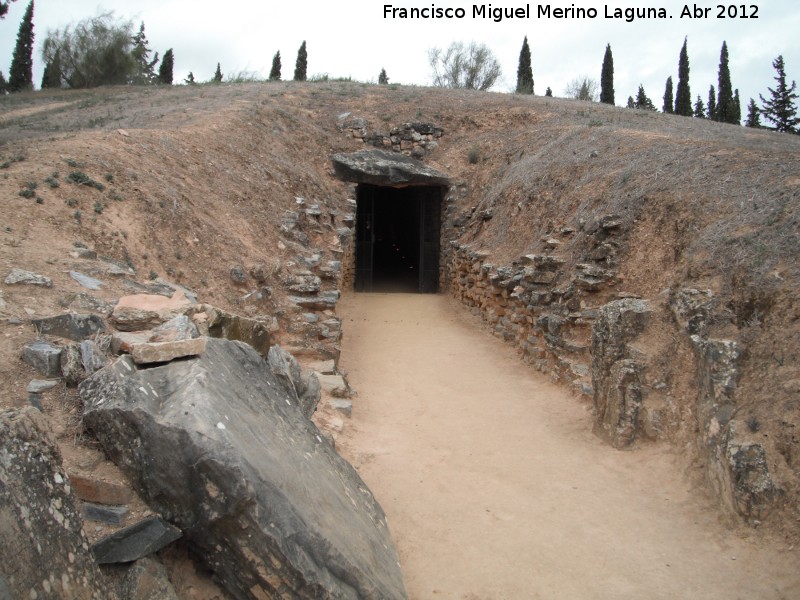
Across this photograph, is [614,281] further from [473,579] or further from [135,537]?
[135,537]

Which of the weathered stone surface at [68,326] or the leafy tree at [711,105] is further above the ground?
the leafy tree at [711,105]

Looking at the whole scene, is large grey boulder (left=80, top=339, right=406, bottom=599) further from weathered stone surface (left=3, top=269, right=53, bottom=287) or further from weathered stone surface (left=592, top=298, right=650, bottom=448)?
weathered stone surface (left=592, top=298, right=650, bottom=448)

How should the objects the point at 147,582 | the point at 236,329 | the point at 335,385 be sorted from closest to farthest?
1. the point at 147,582
2. the point at 236,329
3. the point at 335,385

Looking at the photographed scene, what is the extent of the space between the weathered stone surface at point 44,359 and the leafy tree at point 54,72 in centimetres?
3282

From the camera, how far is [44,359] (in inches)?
145

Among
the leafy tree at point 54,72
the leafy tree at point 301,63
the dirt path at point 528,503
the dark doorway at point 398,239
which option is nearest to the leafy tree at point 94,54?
the leafy tree at point 54,72

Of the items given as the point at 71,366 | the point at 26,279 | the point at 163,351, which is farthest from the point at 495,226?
the point at 71,366

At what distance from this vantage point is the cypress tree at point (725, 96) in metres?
28.7

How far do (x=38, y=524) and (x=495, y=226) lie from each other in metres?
12.6

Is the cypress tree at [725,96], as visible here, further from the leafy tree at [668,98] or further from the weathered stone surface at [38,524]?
the weathered stone surface at [38,524]

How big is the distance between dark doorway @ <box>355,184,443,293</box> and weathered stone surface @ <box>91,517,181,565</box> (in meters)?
14.1

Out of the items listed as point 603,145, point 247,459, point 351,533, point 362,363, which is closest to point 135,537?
point 247,459

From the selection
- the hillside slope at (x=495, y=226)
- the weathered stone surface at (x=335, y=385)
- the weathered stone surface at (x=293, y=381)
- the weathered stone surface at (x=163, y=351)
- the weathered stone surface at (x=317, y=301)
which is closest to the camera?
the weathered stone surface at (x=163, y=351)

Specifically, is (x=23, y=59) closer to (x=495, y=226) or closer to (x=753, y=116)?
(x=495, y=226)
